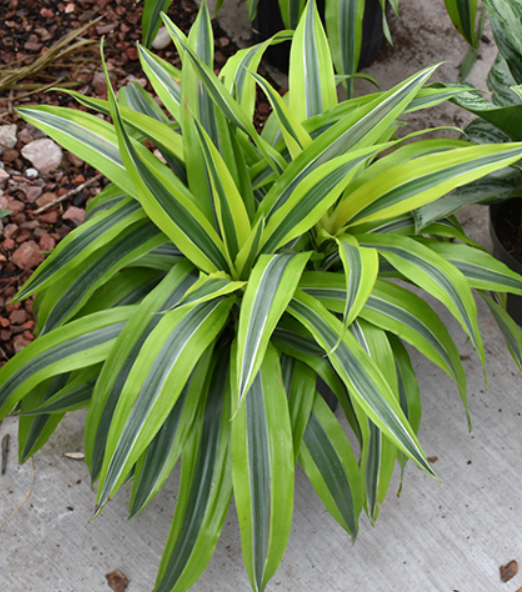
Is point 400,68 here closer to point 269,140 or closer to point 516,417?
point 269,140

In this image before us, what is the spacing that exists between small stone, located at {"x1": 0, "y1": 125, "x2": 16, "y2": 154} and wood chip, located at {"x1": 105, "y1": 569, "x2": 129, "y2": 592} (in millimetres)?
1186

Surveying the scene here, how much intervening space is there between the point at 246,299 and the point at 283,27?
1.22 meters

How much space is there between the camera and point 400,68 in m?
2.01

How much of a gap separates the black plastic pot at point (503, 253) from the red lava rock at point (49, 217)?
1132mm

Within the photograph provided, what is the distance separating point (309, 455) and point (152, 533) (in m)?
0.48

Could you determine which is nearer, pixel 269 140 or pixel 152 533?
pixel 269 140

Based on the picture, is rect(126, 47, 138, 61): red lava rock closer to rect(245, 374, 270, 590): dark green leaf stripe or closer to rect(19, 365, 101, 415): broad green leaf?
rect(19, 365, 101, 415): broad green leaf

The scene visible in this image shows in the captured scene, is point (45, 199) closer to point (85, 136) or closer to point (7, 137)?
point (7, 137)

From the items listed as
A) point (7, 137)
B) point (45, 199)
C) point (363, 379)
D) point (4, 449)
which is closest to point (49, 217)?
point (45, 199)

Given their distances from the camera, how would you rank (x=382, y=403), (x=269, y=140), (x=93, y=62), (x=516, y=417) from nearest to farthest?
(x=382, y=403) → (x=269, y=140) → (x=516, y=417) → (x=93, y=62)

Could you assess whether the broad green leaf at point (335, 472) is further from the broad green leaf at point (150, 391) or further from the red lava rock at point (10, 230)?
the red lava rock at point (10, 230)

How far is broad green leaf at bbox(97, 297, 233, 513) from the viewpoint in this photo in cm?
91

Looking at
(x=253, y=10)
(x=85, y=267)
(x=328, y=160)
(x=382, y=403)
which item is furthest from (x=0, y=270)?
(x=382, y=403)

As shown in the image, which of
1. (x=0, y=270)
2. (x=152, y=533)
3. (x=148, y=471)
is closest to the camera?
(x=148, y=471)
